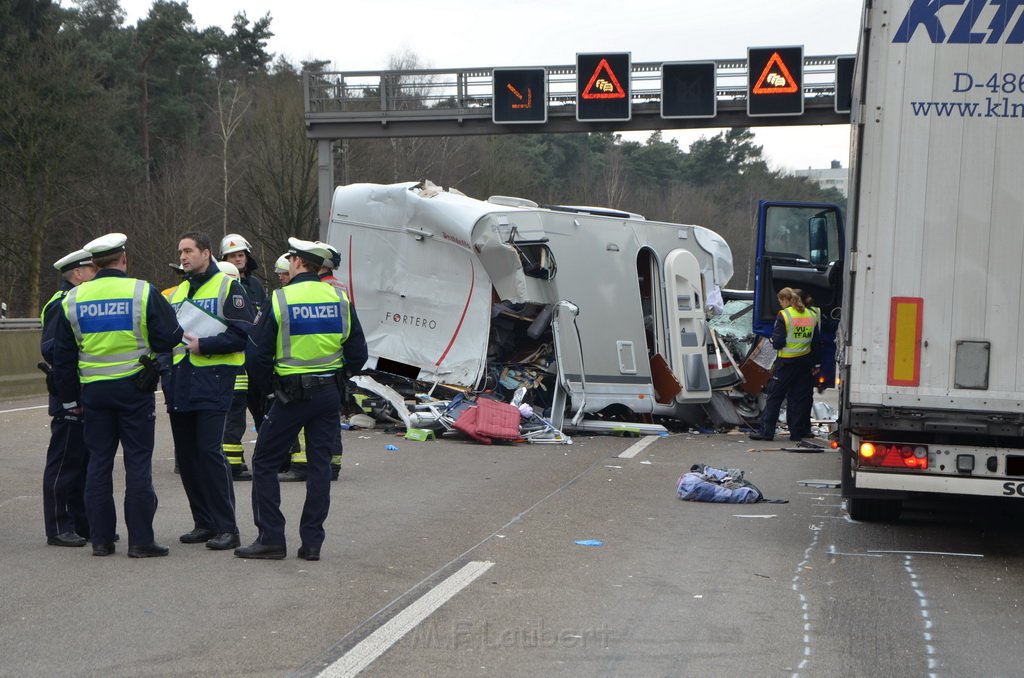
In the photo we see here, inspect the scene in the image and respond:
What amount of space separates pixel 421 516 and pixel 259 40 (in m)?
62.8

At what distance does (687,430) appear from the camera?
16.4 m

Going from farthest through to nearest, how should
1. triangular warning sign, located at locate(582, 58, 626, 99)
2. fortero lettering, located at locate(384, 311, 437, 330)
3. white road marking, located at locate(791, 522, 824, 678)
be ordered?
triangular warning sign, located at locate(582, 58, 626, 99)
fortero lettering, located at locate(384, 311, 437, 330)
white road marking, located at locate(791, 522, 824, 678)

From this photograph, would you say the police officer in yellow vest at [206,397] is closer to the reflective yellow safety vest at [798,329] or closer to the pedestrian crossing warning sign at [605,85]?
the reflective yellow safety vest at [798,329]

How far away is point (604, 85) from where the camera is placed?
2439cm

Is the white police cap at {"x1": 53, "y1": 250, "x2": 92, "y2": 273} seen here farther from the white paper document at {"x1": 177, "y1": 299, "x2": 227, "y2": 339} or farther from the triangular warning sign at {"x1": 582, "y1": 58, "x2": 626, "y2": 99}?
the triangular warning sign at {"x1": 582, "y1": 58, "x2": 626, "y2": 99}

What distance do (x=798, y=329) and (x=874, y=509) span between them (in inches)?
232

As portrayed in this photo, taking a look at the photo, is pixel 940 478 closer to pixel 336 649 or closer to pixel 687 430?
pixel 336 649

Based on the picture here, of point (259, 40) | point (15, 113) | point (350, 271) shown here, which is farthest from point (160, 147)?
point (350, 271)

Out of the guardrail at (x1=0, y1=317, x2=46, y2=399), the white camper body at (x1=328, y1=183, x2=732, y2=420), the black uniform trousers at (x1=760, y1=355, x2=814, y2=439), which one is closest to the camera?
the black uniform trousers at (x1=760, y1=355, x2=814, y2=439)

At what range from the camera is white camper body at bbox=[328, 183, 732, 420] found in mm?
15055

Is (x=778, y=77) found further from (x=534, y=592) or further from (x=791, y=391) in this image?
(x=534, y=592)

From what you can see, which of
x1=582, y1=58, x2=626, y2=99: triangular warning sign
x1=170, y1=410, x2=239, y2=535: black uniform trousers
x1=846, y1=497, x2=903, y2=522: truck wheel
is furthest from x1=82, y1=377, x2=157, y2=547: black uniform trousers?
x1=582, y1=58, x2=626, y2=99: triangular warning sign

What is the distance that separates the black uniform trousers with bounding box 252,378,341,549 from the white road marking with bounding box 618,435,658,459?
6.26m

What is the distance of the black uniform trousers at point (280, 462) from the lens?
7.21 meters
